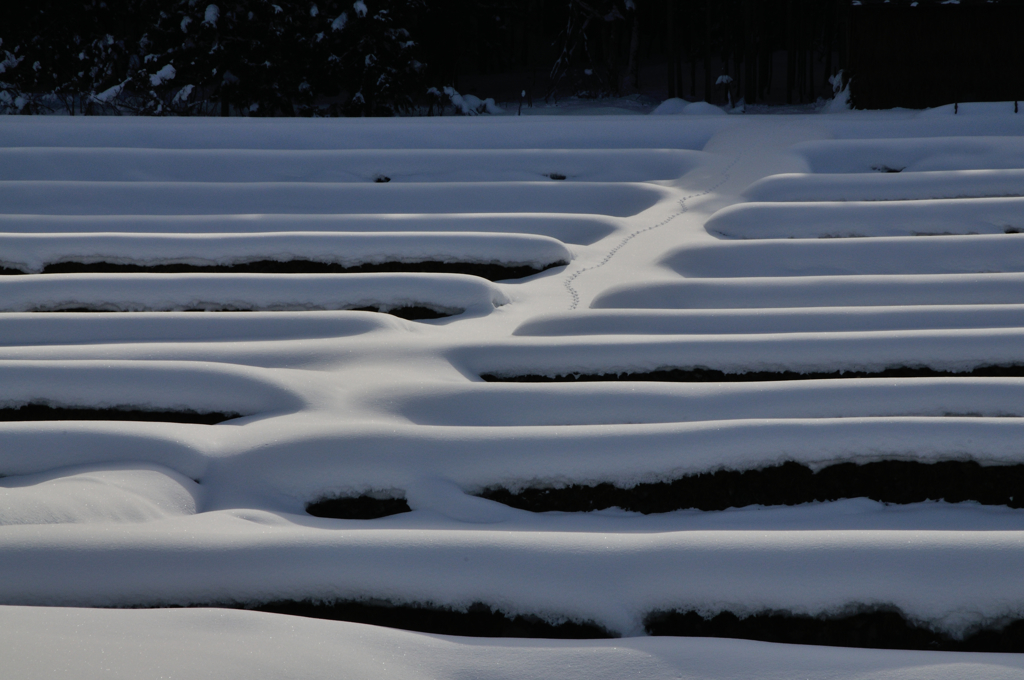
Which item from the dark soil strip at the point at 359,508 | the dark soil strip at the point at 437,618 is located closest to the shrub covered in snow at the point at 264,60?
the dark soil strip at the point at 359,508

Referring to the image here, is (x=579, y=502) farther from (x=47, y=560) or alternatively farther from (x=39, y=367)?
(x=39, y=367)

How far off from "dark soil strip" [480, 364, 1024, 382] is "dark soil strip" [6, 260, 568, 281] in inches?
57.4

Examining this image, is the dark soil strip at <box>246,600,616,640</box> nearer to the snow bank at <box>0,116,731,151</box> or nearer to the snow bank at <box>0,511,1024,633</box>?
the snow bank at <box>0,511,1024,633</box>

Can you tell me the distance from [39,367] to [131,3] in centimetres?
1566

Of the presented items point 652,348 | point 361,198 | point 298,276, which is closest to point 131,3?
point 361,198

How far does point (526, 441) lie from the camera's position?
2.41 m

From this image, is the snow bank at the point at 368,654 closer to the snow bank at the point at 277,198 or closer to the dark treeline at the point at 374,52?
the snow bank at the point at 277,198

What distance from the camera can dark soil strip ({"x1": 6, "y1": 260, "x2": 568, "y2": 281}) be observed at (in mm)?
4488

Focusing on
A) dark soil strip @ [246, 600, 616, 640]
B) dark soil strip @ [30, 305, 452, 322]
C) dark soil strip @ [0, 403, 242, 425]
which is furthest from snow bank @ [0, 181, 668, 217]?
dark soil strip @ [246, 600, 616, 640]

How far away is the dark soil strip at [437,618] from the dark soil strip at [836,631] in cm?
22

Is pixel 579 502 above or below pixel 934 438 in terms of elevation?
below

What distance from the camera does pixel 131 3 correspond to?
51.8ft

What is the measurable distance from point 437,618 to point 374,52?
473 inches

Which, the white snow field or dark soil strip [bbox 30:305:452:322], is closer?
the white snow field
